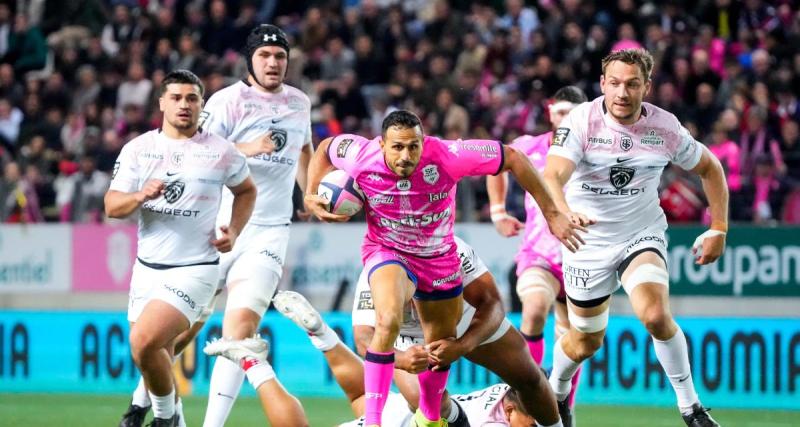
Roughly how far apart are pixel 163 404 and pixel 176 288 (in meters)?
0.75

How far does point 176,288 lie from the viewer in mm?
8656

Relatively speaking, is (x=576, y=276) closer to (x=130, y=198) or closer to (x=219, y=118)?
(x=219, y=118)

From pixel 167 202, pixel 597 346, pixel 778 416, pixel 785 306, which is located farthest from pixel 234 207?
pixel 785 306

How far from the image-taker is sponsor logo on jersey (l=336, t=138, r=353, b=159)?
322 inches

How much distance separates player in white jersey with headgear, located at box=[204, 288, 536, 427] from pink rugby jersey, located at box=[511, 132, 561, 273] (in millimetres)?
1817

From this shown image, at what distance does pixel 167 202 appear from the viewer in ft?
28.6

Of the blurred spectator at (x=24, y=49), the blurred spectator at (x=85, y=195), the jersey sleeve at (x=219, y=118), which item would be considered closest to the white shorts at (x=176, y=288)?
the jersey sleeve at (x=219, y=118)

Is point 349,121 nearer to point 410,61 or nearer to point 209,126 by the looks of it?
point 410,61

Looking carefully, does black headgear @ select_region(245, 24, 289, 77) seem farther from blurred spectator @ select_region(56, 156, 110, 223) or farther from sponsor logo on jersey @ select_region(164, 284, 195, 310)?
blurred spectator @ select_region(56, 156, 110, 223)

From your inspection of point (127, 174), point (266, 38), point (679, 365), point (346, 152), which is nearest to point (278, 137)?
point (266, 38)

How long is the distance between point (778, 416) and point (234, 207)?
5.39m

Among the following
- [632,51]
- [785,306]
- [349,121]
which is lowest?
[785,306]

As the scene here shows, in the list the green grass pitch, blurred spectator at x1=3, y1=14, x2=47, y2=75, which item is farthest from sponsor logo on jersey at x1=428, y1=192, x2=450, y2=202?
blurred spectator at x1=3, y1=14, x2=47, y2=75

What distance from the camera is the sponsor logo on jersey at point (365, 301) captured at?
8375 mm
